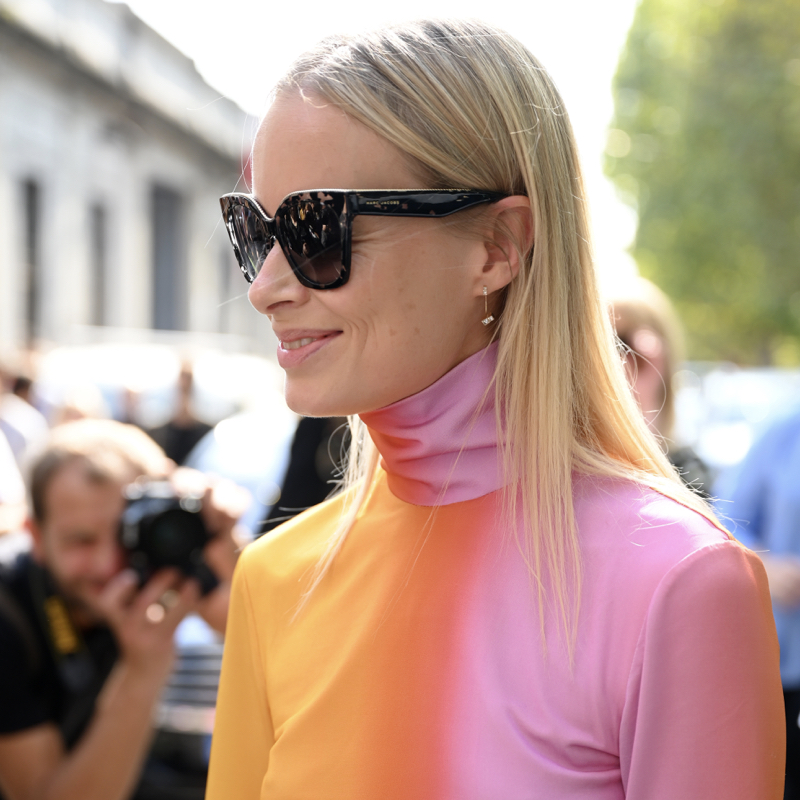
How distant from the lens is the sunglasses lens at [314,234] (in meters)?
1.18

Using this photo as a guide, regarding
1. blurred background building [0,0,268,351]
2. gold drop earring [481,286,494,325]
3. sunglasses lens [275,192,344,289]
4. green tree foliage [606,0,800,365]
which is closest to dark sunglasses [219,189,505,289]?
sunglasses lens [275,192,344,289]

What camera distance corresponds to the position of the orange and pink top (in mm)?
1003

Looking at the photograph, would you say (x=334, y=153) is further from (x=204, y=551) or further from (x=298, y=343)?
(x=204, y=551)

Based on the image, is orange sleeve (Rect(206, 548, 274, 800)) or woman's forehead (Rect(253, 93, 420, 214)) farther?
orange sleeve (Rect(206, 548, 274, 800))

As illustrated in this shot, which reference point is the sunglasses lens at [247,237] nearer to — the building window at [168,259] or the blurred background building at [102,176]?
the blurred background building at [102,176]

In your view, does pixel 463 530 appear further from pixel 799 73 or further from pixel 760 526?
pixel 799 73

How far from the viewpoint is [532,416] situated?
1231mm

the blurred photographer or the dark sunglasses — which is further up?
the dark sunglasses

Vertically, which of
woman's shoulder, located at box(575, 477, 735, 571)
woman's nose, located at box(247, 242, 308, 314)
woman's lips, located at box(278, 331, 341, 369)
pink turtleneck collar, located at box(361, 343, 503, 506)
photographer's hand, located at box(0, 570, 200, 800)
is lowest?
photographer's hand, located at box(0, 570, 200, 800)

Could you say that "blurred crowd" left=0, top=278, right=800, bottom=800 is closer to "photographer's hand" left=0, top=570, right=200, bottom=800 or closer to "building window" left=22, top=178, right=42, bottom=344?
"photographer's hand" left=0, top=570, right=200, bottom=800

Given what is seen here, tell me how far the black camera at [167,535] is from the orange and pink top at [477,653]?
1193 mm

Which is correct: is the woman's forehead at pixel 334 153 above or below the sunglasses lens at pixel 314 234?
above

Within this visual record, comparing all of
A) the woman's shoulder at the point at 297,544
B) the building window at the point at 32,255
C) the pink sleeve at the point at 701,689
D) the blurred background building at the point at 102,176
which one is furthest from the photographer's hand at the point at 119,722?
the building window at the point at 32,255

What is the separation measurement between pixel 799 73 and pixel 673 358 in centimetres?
1411
